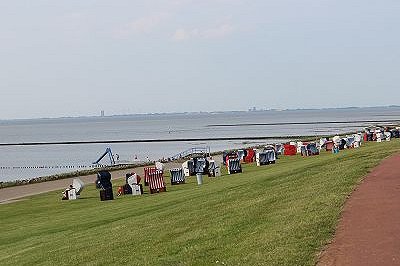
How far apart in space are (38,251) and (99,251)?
8.89ft

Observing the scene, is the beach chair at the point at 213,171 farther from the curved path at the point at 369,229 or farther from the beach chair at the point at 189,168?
the curved path at the point at 369,229

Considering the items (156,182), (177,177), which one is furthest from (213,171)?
(156,182)

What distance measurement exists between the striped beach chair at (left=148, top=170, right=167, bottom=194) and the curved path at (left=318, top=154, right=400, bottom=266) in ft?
51.7

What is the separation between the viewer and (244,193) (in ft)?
61.6

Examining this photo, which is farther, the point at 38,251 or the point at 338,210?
the point at 38,251

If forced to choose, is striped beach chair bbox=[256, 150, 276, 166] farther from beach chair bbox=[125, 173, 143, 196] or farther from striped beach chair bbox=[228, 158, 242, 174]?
beach chair bbox=[125, 173, 143, 196]

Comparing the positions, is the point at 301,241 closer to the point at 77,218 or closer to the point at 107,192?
the point at 77,218

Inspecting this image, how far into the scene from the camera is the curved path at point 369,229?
9.19 meters

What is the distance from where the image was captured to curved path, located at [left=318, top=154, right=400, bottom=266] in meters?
9.19

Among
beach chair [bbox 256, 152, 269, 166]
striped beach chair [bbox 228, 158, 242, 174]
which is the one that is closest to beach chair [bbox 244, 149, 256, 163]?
beach chair [bbox 256, 152, 269, 166]

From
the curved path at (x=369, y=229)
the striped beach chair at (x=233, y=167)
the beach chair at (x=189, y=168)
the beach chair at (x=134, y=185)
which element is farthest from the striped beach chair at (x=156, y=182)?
the curved path at (x=369, y=229)

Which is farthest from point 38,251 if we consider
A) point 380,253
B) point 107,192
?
point 107,192

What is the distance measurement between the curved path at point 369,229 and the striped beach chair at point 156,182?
51.7 ft

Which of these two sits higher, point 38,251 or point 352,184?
point 352,184
